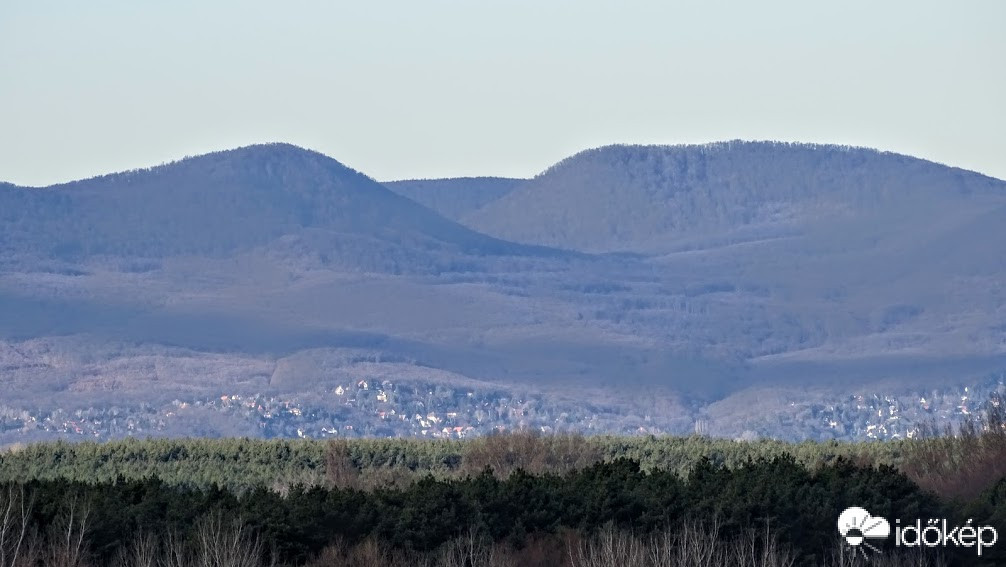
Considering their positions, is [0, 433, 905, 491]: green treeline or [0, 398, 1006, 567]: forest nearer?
[0, 398, 1006, 567]: forest

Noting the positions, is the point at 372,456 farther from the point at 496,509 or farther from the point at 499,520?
the point at 499,520

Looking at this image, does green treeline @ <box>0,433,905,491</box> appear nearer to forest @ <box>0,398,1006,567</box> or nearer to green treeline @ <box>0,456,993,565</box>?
forest @ <box>0,398,1006,567</box>

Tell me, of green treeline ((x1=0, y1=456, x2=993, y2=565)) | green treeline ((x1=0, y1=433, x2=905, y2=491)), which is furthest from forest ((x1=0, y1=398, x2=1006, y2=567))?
green treeline ((x1=0, y1=433, x2=905, y2=491))

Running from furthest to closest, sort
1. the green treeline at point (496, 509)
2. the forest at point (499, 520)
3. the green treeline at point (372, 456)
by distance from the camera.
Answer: the green treeline at point (372, 456) → the green treeline at point (496, 509) → the forest at point (499, 520)

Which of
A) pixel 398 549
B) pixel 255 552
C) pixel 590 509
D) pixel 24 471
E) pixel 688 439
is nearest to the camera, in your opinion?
pixel 255 552

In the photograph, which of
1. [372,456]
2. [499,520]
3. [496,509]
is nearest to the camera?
[499,520]

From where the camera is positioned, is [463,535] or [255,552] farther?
[463,535]

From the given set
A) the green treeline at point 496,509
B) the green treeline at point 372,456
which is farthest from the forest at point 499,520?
the green treeline at point 372,456

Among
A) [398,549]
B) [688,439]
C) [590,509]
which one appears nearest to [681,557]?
[590,509]

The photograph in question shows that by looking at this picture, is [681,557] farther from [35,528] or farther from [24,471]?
[24,471]

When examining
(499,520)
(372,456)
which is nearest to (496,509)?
(499,520)

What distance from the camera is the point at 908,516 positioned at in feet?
142

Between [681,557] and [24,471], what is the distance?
30235 mm

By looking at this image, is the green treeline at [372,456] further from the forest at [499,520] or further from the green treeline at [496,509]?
the green treeline at [496,509]
